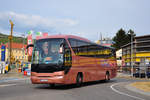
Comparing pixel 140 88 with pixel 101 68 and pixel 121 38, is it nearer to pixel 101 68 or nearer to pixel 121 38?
pixel 101 68

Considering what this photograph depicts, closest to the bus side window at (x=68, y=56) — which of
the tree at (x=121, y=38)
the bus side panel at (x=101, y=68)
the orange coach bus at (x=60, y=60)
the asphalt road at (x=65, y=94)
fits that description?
the orange coach bus at (x=60, y=60)

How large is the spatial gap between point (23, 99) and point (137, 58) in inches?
2370

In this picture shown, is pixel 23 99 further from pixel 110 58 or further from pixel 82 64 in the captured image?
pixel 110 58

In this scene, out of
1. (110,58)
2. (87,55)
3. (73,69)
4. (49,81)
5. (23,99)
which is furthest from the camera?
(110,58)

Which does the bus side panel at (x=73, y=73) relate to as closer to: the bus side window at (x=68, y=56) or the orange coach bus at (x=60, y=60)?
the orange coach bus at (x=60, y=60)

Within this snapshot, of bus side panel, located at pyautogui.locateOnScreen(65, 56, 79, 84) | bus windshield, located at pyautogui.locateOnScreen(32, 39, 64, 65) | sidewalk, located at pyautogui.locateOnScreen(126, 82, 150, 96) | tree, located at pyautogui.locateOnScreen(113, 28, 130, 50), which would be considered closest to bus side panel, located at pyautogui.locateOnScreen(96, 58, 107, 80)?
sidewalk, located at pyautogui.locateOnScreen(126, 82, 150, 96)

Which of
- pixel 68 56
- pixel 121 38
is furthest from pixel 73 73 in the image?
pixel 121 38

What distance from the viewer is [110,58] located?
25.4 metres

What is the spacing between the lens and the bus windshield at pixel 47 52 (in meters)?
14.8

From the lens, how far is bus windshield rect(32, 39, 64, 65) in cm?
1476

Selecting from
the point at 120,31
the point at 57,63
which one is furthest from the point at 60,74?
the point at 120,31

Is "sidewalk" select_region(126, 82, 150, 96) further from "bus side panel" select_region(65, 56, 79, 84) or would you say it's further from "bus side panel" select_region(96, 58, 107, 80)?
"bus side panel" select_region(65, 56, 79, 84)

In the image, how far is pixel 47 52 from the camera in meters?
14.9

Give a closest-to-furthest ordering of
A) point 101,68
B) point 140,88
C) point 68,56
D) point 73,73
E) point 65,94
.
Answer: point 65,94 → point 68,56 → point 73,73 → point 140,88 → point 101,68
